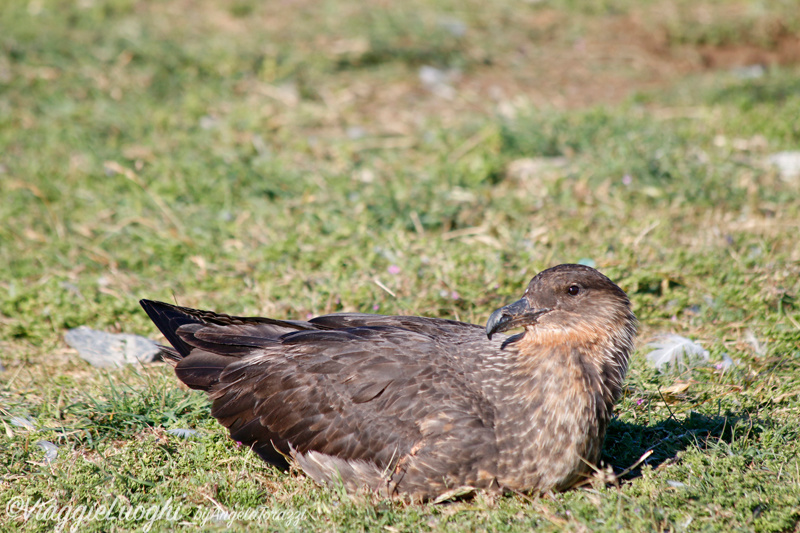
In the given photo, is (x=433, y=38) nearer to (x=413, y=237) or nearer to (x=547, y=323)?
(x=413, y=237)

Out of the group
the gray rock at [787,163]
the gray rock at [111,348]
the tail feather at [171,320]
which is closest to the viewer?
the tail feather at [171,320]

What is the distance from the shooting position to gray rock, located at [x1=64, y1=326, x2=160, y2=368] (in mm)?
4512

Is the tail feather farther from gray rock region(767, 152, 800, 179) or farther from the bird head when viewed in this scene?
gray rock region(767, 152, 800, 179)

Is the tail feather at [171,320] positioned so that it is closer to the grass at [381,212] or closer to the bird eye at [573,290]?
the grass at [381,212]

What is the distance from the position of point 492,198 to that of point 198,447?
9.99 ft

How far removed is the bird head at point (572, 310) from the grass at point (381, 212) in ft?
1.92

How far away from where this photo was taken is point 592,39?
9148mm

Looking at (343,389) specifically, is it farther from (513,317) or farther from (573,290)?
(573,290)

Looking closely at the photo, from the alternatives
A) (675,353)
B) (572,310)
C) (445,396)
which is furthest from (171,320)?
(675,353)

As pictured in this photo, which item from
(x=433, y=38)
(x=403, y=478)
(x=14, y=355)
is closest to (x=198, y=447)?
(x=403, y=478)

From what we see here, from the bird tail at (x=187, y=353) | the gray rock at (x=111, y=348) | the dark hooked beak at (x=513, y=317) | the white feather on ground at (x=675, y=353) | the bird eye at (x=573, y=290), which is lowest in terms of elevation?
the white feather on ground at (x=675, y=353)

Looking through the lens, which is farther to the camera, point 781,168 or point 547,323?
point 781,168

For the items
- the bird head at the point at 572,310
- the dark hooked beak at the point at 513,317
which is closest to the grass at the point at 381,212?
the bird head at the point at 572,310

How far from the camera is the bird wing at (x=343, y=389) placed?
3.50 metres
